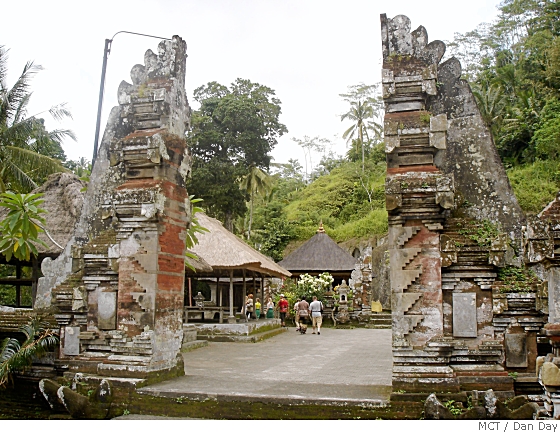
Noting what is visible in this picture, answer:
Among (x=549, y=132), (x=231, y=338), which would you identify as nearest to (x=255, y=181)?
(x=549, y=132)

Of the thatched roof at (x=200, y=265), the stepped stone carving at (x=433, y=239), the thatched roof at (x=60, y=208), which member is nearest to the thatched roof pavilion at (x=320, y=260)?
the thatched roof at (x=200, y=265)

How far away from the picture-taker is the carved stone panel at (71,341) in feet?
21.6

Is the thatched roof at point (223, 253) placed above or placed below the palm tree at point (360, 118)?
below

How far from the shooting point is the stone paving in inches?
215

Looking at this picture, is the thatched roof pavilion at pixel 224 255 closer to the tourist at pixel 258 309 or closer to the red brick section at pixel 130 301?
the tourist at pixel 258 309

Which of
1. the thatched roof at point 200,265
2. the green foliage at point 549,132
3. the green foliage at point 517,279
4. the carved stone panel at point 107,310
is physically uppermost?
the green foliage at point 549,132

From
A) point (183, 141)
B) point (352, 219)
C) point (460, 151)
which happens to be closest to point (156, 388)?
point (183, 141)

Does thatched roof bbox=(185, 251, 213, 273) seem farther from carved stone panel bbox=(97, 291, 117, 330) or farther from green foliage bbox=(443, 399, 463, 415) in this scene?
green foliage bbox=(443, 399, 463, 415)

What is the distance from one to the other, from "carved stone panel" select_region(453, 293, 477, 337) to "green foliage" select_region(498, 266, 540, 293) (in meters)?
0.36

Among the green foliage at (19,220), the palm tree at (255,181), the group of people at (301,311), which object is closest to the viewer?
the green foliage at (19,220)

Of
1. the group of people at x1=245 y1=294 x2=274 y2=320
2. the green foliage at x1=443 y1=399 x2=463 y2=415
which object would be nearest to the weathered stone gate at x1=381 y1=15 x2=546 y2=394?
the green foliage at x1=443 y1=399 x2=463 y2=415

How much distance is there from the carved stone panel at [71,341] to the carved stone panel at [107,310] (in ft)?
1.31

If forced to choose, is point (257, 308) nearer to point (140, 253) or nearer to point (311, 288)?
point (311, 288)

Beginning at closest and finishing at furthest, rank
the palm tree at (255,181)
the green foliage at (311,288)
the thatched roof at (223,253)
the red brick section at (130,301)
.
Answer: the red brick section at (130,301) < the thatched roof at (223,253) < the green foliage at (311,288) < the palm tree at (255,181)
